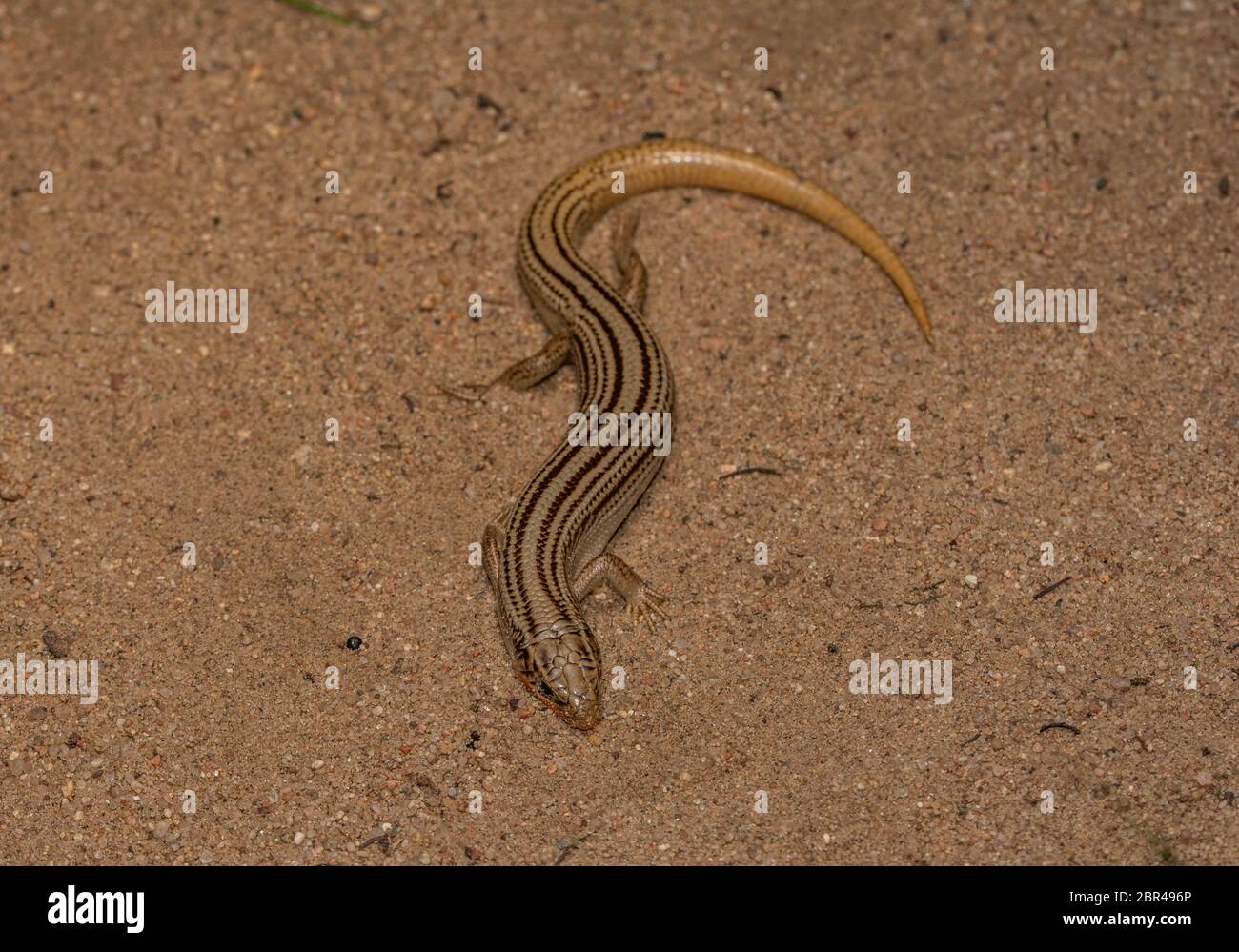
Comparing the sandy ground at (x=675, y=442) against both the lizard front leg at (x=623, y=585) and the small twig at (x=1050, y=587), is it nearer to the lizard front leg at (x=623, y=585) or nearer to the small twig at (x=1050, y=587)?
the small twig at (x=1050, y=587)

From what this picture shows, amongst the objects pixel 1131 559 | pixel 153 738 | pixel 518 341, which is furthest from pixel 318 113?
pixel 1131 559

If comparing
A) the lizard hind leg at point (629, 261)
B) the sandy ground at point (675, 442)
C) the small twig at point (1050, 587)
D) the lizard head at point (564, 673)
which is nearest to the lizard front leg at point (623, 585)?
the sandy ground at point (675, 442)

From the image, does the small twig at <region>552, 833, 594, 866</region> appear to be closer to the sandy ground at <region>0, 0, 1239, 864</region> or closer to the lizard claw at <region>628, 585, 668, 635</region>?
the sandy ground at <region>0, 0, 1239, 864</region>

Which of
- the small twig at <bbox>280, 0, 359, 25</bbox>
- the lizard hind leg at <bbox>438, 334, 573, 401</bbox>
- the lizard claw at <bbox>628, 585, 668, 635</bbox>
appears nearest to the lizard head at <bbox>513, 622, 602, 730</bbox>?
the lizard claw at <bbox>628, 585, 668, 635</bbox>

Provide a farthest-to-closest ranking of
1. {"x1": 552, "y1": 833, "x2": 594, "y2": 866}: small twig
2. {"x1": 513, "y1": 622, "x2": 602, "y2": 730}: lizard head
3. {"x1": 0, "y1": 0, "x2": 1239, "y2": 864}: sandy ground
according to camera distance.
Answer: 1. {"x1": 513, "y1": 622, "x2": 602, "y2": 730}: lizard head
2. {"x1": 0, "y1": 0, "x2": 1239, "y2": 864}: sandy ground
3. {"x1": 552, "y1": 833, "x2": 594, "y2": 866}: small twig

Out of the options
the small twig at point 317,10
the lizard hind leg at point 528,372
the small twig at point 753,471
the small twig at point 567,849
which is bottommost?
the small twig at point 567,849

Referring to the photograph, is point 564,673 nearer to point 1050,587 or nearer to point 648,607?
point 648,607
